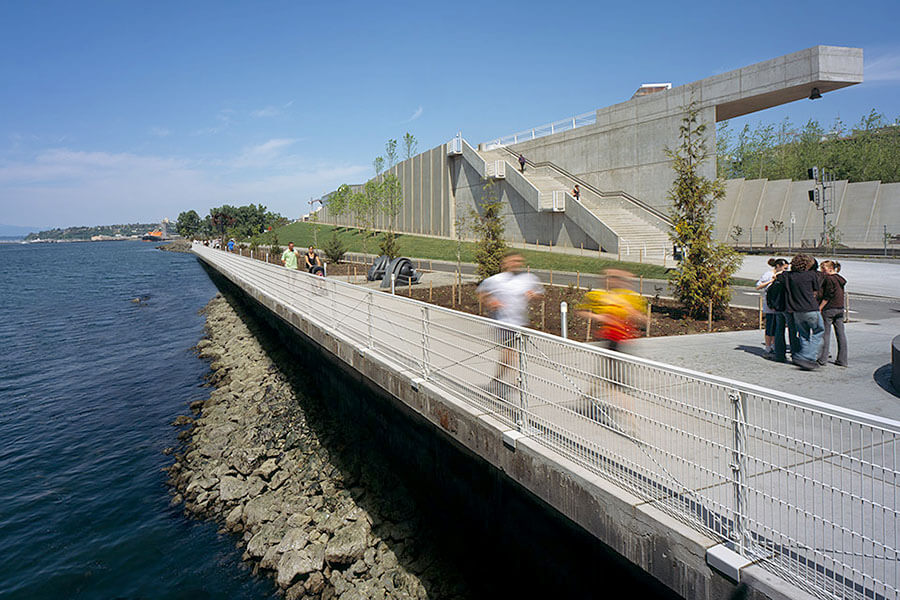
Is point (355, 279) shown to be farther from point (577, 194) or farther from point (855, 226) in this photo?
point (855, 226)

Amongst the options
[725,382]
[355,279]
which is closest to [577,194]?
[355,279]

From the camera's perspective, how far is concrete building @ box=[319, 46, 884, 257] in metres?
28.8

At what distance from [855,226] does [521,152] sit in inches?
1121

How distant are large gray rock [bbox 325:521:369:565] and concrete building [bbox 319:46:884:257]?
1991 centimetres

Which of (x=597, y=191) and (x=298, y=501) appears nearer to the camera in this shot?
(x=298, y=501)

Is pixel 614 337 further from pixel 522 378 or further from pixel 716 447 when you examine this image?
pixel 716 447

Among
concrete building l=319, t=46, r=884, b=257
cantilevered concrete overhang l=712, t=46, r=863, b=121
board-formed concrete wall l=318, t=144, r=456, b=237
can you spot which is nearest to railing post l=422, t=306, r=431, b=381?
concrete building l=319, t=46, r=884, b=257

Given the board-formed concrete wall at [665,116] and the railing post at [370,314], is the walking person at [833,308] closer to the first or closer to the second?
the railing post at [370,314]

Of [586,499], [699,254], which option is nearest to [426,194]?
[699,254]

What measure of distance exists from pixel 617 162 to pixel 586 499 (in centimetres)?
3700

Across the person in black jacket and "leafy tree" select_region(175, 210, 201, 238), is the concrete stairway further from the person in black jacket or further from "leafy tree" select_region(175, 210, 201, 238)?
"leafy tree" select_region(175, 210, 201, 238)

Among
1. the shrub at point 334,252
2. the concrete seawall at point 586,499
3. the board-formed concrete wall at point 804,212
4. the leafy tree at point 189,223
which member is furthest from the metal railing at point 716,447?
the leafy tree at point 189,223

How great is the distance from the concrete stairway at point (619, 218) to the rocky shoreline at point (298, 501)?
2218cm

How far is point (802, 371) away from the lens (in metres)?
8.02
